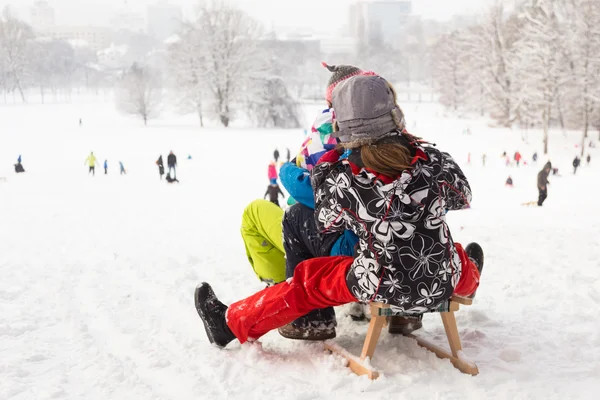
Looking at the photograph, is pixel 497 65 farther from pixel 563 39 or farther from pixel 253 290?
pixel 253 290

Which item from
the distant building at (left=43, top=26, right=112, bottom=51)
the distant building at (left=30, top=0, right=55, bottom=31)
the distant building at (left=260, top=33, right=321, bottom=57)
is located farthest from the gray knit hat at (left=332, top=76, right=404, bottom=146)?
the distant building at (left=30, top=0, right=55, bottom=31)

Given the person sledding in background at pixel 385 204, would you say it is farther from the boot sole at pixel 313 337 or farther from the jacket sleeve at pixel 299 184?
the boot sole at pixel 313 337

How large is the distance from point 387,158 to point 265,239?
4.03 feet

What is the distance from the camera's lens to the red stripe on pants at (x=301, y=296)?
8.07 ft

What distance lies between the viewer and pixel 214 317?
9.02ft

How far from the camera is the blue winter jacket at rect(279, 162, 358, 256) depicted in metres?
2.64

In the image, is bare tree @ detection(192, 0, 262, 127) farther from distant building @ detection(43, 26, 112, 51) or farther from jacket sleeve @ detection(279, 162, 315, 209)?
distant building @ detection(43, 26, 112, 51)

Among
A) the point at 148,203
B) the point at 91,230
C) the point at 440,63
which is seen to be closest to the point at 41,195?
the point at 148,203

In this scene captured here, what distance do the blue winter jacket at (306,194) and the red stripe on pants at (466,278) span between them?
0.52 meters

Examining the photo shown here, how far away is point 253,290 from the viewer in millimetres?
4078

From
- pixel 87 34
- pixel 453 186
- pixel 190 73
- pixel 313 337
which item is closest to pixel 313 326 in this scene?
pixel 313 337

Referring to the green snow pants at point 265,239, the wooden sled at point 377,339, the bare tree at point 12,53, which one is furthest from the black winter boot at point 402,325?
the bare tree at point 12,53

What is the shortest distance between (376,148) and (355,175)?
15cm

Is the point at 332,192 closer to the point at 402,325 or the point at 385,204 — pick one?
the point at 385,204
